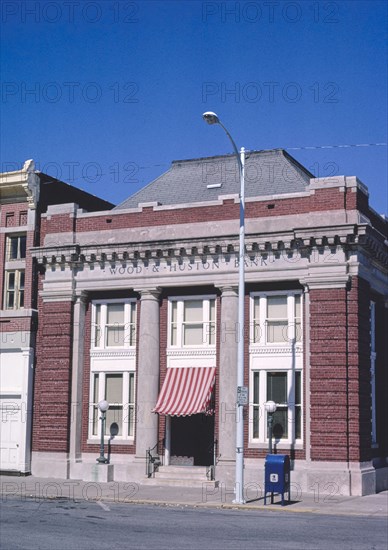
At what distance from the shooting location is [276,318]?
94.4 ft

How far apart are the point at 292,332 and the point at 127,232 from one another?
7.14m

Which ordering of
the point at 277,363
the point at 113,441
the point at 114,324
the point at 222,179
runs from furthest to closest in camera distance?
the point at 222,179 → the point at 114,324 → the point at 113,441 → the point at 277,363

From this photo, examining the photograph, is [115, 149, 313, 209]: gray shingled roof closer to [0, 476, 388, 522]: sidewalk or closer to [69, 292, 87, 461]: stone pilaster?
[69, 292, 87, 461]: stone pilaster

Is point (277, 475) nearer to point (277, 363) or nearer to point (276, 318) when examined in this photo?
point (277, 363)

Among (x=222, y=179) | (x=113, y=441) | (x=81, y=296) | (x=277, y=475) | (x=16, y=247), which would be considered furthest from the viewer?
(x=222, y=179)

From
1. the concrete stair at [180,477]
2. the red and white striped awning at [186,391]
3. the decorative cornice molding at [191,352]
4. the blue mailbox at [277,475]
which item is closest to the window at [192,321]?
the decorative cornice molding at [191,352]

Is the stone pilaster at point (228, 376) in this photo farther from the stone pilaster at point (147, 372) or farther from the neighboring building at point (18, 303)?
the neighboring building at point (18, 303)

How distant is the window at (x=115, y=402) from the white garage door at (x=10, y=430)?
3.07 meters

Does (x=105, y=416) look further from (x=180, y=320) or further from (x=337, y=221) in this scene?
(x=337, y=221)

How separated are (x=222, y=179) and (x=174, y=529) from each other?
18648 mm

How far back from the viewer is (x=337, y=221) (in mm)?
27562

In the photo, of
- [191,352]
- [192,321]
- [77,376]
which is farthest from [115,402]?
[192,321]

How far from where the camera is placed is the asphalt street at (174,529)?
50.9ft

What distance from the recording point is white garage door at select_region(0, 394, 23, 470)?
31.8 m
